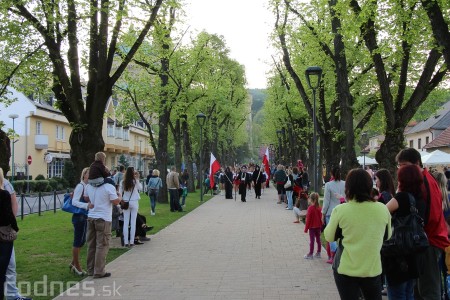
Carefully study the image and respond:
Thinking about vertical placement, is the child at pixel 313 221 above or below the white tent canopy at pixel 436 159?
below

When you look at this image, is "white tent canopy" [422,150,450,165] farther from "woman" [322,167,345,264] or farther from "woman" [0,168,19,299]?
"woman" [0,168,19,299]

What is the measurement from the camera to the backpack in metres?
4.65

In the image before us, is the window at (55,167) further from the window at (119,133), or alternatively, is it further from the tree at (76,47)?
the tree at (76,47)

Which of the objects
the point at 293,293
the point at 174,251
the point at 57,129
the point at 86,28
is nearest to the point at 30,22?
the point at 86,28

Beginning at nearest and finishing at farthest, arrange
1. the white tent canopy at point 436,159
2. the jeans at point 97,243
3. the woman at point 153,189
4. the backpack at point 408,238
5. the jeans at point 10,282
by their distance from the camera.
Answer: the backpack at point 408,238 → the jeans at point 10,282 → the jeans at point 97,243 → the woman at point 153,189 → the white tent canopy at point 436,159

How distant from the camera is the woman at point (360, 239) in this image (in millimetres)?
4242

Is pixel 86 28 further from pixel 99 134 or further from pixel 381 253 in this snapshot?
pixel 381 253

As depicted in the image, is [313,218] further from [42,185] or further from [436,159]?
[42,185]

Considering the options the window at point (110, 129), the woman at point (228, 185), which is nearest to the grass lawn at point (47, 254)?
the woman at point (228, 185)

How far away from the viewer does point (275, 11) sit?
18750mm

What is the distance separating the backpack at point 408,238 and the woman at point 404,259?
0.20 feet

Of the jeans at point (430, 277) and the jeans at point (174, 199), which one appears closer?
the jeans at point (430, 277)

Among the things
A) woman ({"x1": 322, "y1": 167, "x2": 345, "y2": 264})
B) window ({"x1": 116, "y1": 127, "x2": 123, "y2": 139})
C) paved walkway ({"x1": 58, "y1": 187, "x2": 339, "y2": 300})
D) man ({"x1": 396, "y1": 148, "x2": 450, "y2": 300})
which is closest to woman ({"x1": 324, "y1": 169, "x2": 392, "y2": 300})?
man ({"x1": 396, "y1": 148, "x2": 450, "y2": 300})

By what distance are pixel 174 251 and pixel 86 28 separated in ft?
19.6
